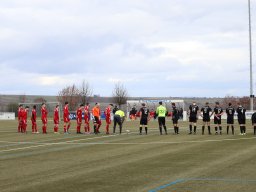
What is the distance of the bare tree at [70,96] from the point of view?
104394mm

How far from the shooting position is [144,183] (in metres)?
10.7

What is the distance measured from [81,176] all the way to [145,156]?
4.79m

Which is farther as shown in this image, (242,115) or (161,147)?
(242,115)

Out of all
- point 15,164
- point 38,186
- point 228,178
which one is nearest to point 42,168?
point 15,164

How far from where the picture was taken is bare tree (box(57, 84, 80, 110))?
10439cm

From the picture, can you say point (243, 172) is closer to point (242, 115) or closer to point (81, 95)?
point (242, 115)

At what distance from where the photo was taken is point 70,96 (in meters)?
107

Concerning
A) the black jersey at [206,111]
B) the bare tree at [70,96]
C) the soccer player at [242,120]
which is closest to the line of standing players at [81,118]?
the black jersey at [206,111]

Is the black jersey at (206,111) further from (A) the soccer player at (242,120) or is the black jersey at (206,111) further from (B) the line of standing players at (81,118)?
(B) the line of standing players at (81,118)

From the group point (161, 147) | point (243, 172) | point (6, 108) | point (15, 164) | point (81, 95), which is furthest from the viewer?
point (81, 95)

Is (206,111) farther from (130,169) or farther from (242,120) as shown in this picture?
(130,169)

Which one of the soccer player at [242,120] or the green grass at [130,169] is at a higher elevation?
the soccer player at [242,120]

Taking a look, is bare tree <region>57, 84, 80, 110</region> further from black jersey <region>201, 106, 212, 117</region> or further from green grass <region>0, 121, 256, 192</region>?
green grass <region>0, 121, 256, 192</region>

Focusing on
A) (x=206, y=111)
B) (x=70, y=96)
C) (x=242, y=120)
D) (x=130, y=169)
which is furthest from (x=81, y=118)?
(x=70, y=96)
